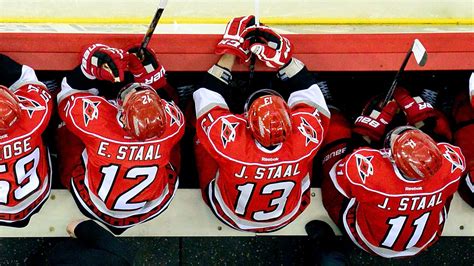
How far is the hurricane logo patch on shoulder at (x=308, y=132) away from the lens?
1857mm

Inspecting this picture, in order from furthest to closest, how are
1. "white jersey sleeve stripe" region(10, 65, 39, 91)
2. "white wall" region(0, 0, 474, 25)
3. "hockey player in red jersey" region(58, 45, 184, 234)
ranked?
"white wall" region(0, 0, 474, 25) < "white jersey sleeve stripe" region(10, 65, 39, 91) < "hockey player in red jersey" region(58, 45, 184, 234)

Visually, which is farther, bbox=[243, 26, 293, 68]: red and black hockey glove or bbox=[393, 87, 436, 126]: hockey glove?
bbox=[393, 87, 436, 126]: hockey glove

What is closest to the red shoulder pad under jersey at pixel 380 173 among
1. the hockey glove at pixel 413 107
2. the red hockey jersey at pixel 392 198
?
the red hockey jersey at pixel 392 198

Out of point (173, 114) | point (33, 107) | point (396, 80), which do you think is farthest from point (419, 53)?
point (33, 107)

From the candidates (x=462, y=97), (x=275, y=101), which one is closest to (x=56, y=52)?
(x=275, y=101)

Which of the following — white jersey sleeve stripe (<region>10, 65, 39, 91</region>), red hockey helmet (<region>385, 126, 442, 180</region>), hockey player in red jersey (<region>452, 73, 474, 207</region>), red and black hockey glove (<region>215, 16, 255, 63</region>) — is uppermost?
red and black hockey glove (<region>215, 16, 255, 63</region>)

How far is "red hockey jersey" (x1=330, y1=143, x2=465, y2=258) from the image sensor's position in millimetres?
1820

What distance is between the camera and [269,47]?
1930 millimetres

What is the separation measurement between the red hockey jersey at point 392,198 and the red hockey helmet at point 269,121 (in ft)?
0.91

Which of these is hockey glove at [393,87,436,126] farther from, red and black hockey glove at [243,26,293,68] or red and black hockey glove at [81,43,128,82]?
red and black hockey glove at [81,43,128,82]

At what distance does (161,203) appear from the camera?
2004 millimetres

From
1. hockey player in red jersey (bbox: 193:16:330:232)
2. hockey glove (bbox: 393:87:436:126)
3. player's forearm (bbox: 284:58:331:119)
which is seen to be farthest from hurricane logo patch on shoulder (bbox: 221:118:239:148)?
hockey glove (bbox: 393:87:436:126)

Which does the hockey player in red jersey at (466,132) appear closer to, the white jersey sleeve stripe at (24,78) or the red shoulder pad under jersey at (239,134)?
the red shoulder pad under jersey at (239,134)

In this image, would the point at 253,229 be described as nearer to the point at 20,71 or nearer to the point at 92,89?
the point at 92,89
